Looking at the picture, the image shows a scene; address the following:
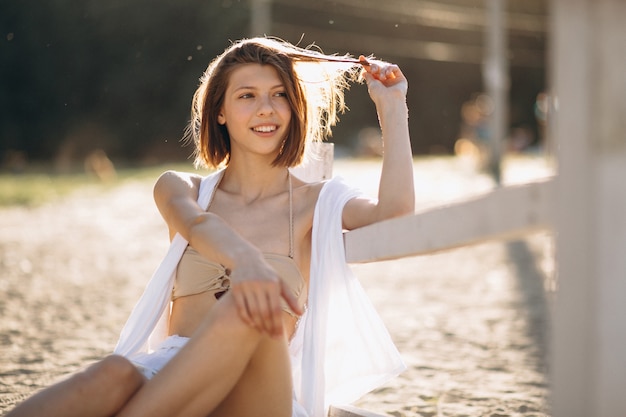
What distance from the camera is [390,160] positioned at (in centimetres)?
262

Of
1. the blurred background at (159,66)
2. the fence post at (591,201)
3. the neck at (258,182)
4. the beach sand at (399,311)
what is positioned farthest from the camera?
the blurred background at (159,66)

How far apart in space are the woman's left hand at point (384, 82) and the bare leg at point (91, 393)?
38.9 inches

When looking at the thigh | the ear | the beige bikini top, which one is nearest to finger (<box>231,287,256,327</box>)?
the thigh

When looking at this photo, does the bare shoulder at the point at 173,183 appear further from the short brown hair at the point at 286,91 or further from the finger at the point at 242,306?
the finger at the point at 242,306

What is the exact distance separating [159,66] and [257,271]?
110 feet

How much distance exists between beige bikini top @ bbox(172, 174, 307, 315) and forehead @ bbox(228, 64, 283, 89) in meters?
0.50

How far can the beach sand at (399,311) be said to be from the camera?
145 inches

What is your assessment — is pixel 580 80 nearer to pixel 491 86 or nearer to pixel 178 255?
pixel 178 255

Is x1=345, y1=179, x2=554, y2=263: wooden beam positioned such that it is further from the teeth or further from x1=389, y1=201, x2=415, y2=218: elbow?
the teeth

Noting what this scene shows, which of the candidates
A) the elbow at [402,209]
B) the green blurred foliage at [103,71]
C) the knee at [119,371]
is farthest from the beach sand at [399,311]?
the green blurred foliage at [103,71]

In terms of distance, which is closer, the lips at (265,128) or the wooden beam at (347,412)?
the wooden beam at (347,412)

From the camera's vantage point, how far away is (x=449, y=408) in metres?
3.40

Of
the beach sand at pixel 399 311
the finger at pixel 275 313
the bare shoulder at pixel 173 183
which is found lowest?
the beach sand at pixel 399 311

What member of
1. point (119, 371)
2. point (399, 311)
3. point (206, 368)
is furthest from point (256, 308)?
point (399, 311)
